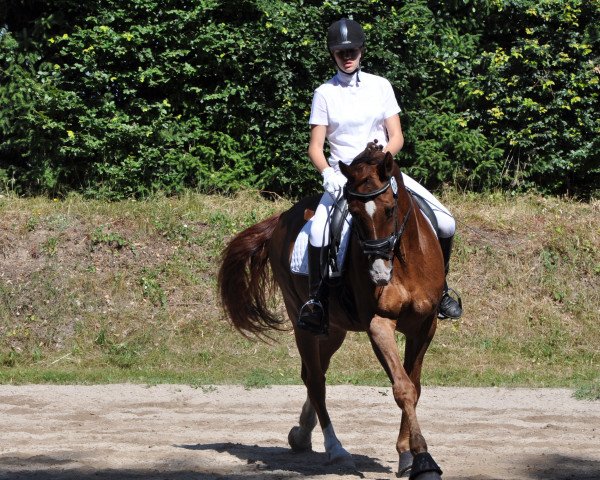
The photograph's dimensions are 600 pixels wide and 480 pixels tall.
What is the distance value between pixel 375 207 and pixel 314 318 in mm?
1296

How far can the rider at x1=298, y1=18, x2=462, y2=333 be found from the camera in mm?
7229

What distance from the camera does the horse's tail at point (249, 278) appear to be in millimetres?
9023

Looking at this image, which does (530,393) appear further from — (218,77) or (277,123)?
(218,77)

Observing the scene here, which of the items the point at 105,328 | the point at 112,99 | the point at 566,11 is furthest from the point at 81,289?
the point at 566,11

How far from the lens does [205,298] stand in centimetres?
1398

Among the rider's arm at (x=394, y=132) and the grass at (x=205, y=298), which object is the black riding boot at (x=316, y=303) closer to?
the rider's arm at (x=394, y=132)

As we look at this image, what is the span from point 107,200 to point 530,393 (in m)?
8.17

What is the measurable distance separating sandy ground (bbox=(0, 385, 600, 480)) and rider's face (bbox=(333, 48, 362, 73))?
2901mm

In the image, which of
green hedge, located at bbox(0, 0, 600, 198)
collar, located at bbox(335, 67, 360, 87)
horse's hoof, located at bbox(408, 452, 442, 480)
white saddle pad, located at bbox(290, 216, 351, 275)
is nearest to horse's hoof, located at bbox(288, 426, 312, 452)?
white saddle pad, located at bbox(290, 216, 351, 275)

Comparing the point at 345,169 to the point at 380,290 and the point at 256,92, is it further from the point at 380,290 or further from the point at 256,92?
the point at 256,92

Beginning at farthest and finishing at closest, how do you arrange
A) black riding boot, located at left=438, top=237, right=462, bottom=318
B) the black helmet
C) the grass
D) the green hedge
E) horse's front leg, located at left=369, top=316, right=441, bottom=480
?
the green hedge, the grass, black riding boot, located at left=438, top=237, right=462, bottom=318, the black helmet, horse's front leg, located at left=369, top=316, right=441, bottom=480

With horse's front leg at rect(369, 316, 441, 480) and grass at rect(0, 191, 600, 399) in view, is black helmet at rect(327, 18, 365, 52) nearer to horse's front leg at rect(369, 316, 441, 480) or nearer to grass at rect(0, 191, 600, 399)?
horse's front leg at rect(369, 316, 441, 480)

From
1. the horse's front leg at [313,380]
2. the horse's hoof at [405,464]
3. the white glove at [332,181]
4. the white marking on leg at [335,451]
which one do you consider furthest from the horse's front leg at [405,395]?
the white glove at [332,181]

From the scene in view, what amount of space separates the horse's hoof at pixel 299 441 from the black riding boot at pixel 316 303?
1.06 metres
